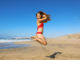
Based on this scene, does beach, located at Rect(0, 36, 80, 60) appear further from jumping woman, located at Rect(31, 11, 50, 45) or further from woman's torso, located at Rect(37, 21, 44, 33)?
woman's torso, located at Rect(37, 21, 44, 33)

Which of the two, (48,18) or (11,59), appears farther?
(11,59)

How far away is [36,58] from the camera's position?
29.6 feet

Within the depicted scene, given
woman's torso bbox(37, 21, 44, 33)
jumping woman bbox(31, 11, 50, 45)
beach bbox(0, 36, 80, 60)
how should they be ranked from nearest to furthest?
jumping woman bbox(31, 11, 50, 45), woman's torso bbox(37, 21, 44, 33), beach bbox(0, 36, 80, 60)

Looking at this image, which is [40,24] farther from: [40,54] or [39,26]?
[40,54]

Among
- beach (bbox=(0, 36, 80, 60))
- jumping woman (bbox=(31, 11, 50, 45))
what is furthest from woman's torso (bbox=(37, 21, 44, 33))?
beach (bbox=(0, 36, 80, 60))

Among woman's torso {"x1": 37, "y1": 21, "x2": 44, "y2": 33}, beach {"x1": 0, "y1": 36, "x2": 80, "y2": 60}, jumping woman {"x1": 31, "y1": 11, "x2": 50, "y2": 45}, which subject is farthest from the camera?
beach {"x1": 0, "y1": 36, "x2": 80, "y2": 60}

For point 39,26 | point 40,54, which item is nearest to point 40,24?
point 39,26

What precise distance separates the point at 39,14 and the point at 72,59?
347 cm

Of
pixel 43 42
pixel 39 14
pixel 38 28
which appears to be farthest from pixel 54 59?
pixel 39 14

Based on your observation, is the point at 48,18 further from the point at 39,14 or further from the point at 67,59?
the point at 67,59

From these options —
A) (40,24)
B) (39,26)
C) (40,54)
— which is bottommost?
(40,54)

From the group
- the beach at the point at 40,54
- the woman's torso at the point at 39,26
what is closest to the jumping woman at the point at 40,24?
the woman's torso at the point at 39,26

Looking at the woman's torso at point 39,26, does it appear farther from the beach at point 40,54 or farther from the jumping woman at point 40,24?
the beach at point 40,54

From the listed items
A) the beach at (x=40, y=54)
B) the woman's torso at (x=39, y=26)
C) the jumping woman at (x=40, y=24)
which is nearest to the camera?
the jumping woman at (x=40, y=24)
